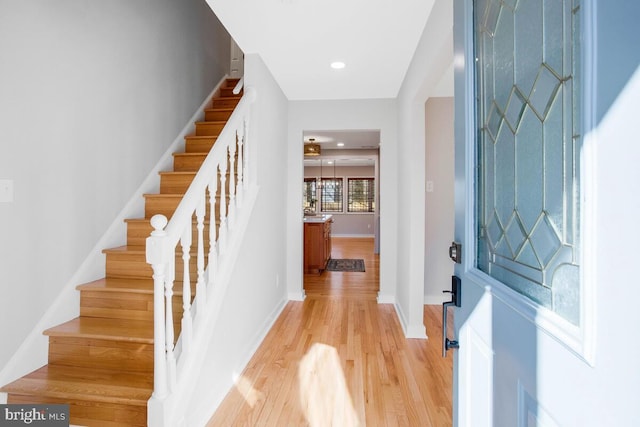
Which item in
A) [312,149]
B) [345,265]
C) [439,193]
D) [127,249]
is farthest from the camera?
[312,149]

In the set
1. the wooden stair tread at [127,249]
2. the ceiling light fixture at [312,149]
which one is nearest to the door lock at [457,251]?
the wooden stair tread at [127,249]

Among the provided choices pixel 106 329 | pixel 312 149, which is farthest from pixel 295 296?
pixel 312 149

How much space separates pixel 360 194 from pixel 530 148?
11.0 metres

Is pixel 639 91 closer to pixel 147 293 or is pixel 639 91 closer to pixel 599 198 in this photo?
pixel 599 198

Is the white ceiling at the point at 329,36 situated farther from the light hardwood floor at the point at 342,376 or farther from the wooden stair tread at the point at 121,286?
the light hardwood floor at the point at 342,376

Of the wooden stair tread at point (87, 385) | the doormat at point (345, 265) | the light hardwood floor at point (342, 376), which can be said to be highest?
the wooden stair tread at point (87, 385)

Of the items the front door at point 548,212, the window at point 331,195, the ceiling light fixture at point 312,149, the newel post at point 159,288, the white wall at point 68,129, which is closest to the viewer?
the front door at point 548,212

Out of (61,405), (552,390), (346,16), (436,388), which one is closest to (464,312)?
(552,390)

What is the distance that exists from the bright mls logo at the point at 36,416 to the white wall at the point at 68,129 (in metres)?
0.26

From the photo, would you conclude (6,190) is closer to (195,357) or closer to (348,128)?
(195,357)

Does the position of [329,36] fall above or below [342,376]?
above

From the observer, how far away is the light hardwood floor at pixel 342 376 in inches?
70.0

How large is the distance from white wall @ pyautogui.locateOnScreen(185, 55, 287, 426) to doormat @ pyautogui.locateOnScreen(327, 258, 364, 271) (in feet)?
7.52

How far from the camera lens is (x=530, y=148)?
0.69 meters
